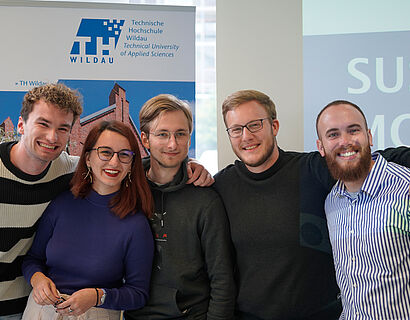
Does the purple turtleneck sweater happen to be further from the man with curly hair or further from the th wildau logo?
the th wildau logo

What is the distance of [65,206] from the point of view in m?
2.15

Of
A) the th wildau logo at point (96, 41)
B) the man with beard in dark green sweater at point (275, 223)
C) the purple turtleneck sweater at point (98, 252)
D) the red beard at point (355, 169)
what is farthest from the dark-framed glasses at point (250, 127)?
the th wildau logo at point (96, 41)

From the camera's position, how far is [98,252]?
2.04 metres

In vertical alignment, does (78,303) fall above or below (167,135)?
below

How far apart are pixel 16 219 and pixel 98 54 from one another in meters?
1.60

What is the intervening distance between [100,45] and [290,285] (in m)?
2.33

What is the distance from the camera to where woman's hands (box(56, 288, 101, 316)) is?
1867mm

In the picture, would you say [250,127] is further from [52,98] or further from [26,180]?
[26,180]

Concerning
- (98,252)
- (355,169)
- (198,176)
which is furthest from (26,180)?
(355,169)

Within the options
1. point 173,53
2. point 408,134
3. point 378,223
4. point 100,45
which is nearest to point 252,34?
point 173,53

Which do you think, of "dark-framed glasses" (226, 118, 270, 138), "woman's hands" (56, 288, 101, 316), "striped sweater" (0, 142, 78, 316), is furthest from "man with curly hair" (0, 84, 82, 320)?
"dark-framed glasses" (226, 118, 270, 138)

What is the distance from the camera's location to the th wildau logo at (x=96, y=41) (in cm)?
321

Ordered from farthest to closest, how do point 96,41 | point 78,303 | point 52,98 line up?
point 96,41 → point 52,98 → point 78,303

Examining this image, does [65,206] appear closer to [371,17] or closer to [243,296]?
[243,296]
